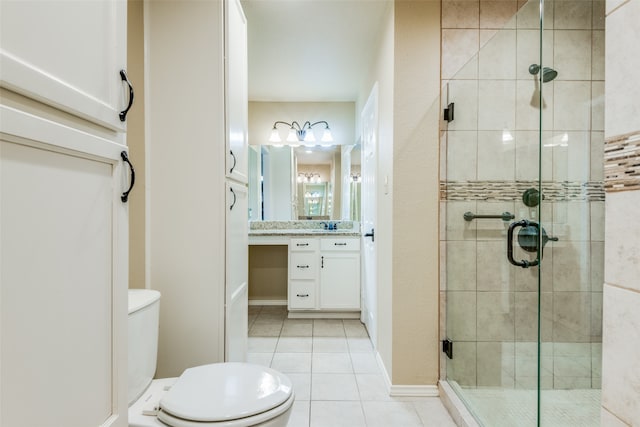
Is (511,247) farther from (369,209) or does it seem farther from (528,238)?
(369,209)

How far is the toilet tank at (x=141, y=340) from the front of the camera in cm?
119

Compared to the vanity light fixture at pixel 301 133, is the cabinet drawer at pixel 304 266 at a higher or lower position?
lower

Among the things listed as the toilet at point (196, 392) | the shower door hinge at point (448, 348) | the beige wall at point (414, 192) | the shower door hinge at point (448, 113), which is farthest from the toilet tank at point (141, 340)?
the shower door hinge at point (448, 113)

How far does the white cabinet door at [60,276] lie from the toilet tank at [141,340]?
447 millimetres

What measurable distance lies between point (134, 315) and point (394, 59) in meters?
1.78

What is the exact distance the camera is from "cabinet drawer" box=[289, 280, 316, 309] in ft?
10.9

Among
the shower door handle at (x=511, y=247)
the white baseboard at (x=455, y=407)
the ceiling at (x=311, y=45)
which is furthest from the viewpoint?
the ceiling at (x=311, y=45)

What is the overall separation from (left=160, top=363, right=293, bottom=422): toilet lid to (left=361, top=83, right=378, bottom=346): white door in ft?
4.60

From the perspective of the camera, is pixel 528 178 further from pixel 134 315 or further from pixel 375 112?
pixel 134 315

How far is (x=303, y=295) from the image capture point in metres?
3.32

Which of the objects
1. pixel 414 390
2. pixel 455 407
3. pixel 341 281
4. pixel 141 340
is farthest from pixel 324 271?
pixel 141 340

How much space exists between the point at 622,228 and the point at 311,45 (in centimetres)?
254

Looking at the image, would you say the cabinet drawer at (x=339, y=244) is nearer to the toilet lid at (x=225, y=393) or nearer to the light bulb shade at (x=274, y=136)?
the light bulb shade at (x=274, y=136)

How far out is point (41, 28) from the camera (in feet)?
1.78
